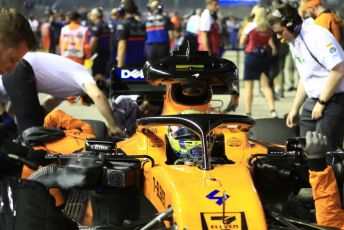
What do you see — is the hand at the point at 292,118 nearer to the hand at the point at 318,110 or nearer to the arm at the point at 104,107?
the hand at the point at 318,110

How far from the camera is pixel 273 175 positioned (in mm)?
4465

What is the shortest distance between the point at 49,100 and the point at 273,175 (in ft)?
11.7

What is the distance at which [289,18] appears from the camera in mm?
5680

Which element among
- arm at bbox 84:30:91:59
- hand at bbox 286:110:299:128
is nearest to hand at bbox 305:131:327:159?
hand at bbox 286:110:299:128

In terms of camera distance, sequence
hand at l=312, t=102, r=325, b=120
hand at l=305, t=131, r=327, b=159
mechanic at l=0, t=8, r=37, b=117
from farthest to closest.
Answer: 1. hand at l=312, t=102, r=325, b=120
2. hand at l=305, t=131, r=327, b=159
3. mechanic at l=0, t=8, r=37, b=117

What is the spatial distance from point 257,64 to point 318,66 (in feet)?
17.6

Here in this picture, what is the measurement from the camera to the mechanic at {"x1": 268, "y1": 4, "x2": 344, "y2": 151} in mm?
5637

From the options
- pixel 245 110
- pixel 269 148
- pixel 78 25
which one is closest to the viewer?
pixel 269 148

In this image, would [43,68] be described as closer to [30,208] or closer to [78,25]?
[30,208]

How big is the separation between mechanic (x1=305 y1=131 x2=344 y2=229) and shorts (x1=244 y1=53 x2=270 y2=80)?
6.91 metres

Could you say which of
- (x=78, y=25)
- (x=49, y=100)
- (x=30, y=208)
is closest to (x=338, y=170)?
(x=30, y=208)

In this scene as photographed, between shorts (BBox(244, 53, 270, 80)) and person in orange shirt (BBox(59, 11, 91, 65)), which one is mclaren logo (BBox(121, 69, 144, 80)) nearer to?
shorts (BBox(244, 53, 270, 80))

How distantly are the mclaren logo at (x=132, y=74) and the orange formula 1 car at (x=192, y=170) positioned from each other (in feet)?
5.00

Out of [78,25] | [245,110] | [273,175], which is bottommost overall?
[245,110]
